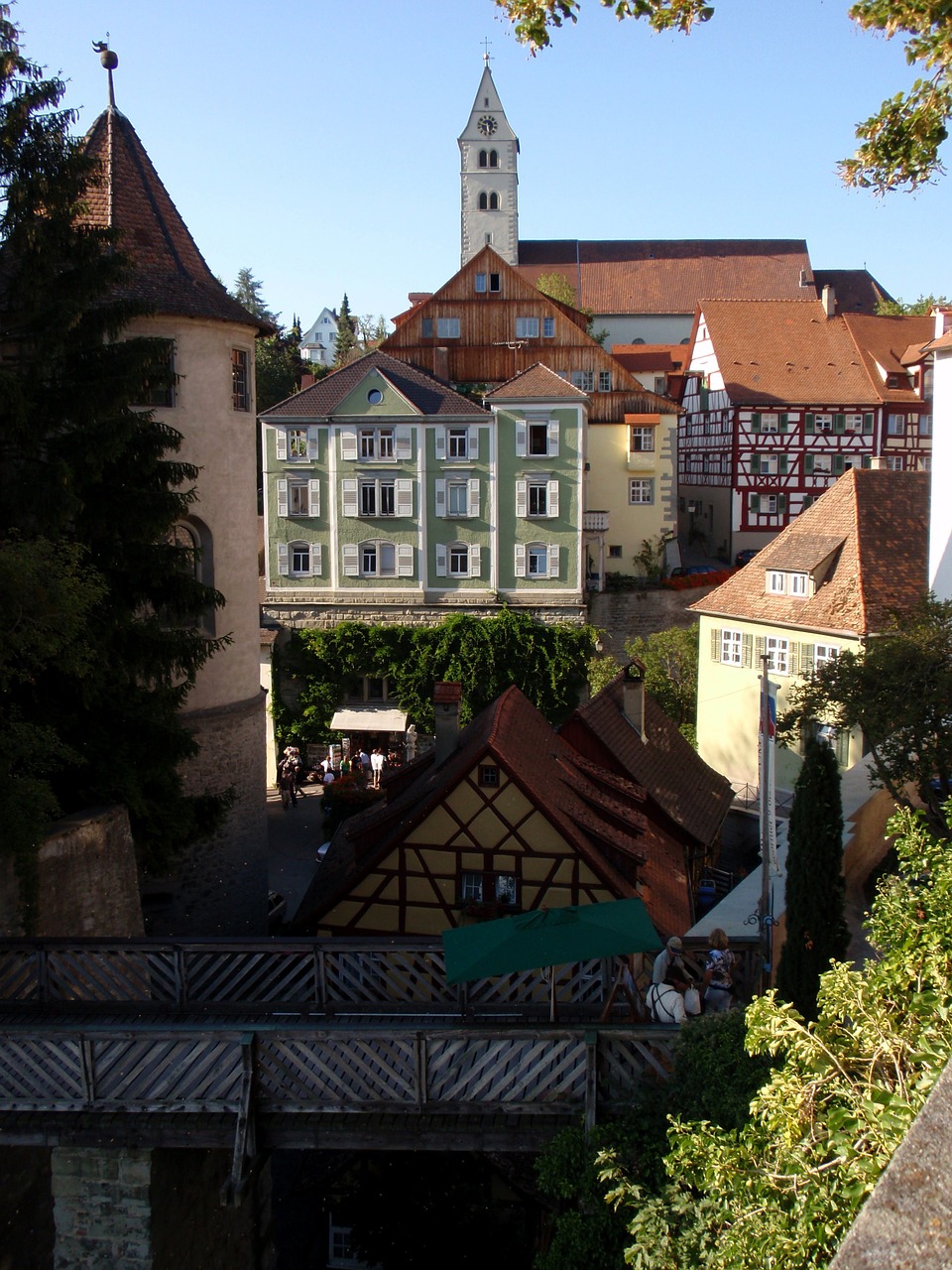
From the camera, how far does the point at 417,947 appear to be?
10047mm

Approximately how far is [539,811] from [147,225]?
11.2 meters

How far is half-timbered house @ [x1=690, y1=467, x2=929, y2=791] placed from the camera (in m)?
25.0

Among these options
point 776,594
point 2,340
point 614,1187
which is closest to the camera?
point 614,1187

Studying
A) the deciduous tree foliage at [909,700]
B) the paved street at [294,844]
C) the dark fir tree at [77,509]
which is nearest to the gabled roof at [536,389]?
the paved street at [294,844]

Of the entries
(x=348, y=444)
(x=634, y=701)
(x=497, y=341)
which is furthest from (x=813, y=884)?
(x=497, y=341)

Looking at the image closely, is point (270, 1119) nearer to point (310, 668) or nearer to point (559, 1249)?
point (559, 1249)

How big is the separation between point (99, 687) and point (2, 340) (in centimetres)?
430

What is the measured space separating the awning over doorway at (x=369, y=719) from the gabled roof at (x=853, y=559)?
10191 mm

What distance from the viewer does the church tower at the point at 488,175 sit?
7550cm

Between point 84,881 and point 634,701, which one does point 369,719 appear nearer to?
point 634,701

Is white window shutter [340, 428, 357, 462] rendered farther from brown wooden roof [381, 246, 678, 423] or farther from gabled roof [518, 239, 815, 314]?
gabled roof [518, 239, 815, 314]

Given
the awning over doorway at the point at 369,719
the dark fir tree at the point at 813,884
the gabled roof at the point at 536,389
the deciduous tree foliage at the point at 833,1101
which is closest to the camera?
the deciduous tree foliage at the point at 833,1101

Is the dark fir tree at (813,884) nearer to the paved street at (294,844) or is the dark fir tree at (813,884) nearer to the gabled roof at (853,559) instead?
the paved street at (294,844)

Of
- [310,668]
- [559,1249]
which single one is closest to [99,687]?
[559,1249]
